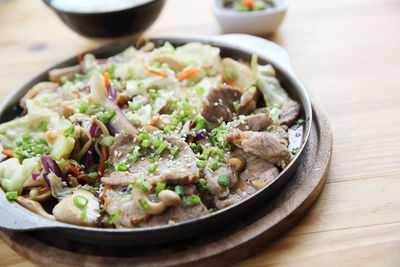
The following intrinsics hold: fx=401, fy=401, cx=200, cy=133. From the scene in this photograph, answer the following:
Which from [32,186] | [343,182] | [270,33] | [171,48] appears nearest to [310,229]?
[343,182]

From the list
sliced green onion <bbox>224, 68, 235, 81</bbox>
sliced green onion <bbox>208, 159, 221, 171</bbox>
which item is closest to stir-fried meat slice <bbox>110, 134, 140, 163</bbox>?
sliced green onion <bbox>208, 159, 221, 171</bbox>

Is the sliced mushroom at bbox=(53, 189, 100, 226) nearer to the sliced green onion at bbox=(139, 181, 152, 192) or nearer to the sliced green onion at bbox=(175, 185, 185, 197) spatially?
the sliced green onion at bbox=(139, 181, 152, 192)

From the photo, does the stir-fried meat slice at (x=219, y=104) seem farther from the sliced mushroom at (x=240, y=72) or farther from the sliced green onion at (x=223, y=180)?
the sliced green onion at (x=223, y=180)

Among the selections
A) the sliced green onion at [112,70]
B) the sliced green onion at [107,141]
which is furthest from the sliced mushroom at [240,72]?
the sliced green onion at [107,141]

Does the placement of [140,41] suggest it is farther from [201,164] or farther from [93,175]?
[201,164]

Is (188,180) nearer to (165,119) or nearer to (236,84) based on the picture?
(165,119)

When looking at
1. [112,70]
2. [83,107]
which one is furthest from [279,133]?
[112,70]
